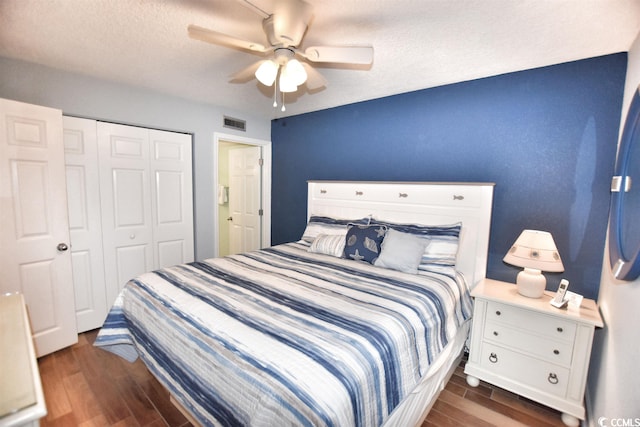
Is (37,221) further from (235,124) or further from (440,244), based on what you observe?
(440,244)

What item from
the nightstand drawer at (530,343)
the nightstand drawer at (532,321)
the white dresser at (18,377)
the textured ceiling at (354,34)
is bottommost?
the nightstand drawer at (530,343)

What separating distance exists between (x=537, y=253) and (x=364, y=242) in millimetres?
1219

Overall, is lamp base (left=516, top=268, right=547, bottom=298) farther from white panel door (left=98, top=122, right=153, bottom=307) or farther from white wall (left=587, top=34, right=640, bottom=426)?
white panel door (left=98, top=122, right=153, bottom=307)

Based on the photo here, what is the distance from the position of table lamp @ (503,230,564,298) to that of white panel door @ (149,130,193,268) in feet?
10.7

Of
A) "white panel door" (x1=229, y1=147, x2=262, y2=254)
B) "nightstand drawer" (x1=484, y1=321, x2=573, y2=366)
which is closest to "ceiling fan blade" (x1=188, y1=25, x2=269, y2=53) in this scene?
"nightstand drawer" (x1=484, y1=321, x2=573, y2=366)

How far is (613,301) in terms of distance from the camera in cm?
158

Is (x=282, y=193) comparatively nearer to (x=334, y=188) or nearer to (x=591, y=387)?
(x=334, y=188)

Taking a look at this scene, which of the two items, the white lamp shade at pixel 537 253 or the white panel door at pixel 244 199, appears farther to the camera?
the white panel door at pixel 244 199

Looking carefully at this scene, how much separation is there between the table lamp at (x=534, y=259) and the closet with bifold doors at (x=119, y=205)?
10.8ft

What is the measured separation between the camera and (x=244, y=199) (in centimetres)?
441

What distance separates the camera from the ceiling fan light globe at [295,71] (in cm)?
159

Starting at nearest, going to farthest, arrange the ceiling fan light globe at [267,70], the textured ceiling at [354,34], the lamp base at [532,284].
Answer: the textured ceiling at [354,34]
the ceiling fan light globe at [267,70]
the lamp base at [532,284]

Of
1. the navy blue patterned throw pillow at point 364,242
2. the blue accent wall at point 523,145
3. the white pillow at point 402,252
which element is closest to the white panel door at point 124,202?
the navy blue patterned throw pillow at point 364,242

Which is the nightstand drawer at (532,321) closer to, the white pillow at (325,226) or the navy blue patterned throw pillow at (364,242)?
the navy blue patterned throw pillow at (364,242)
